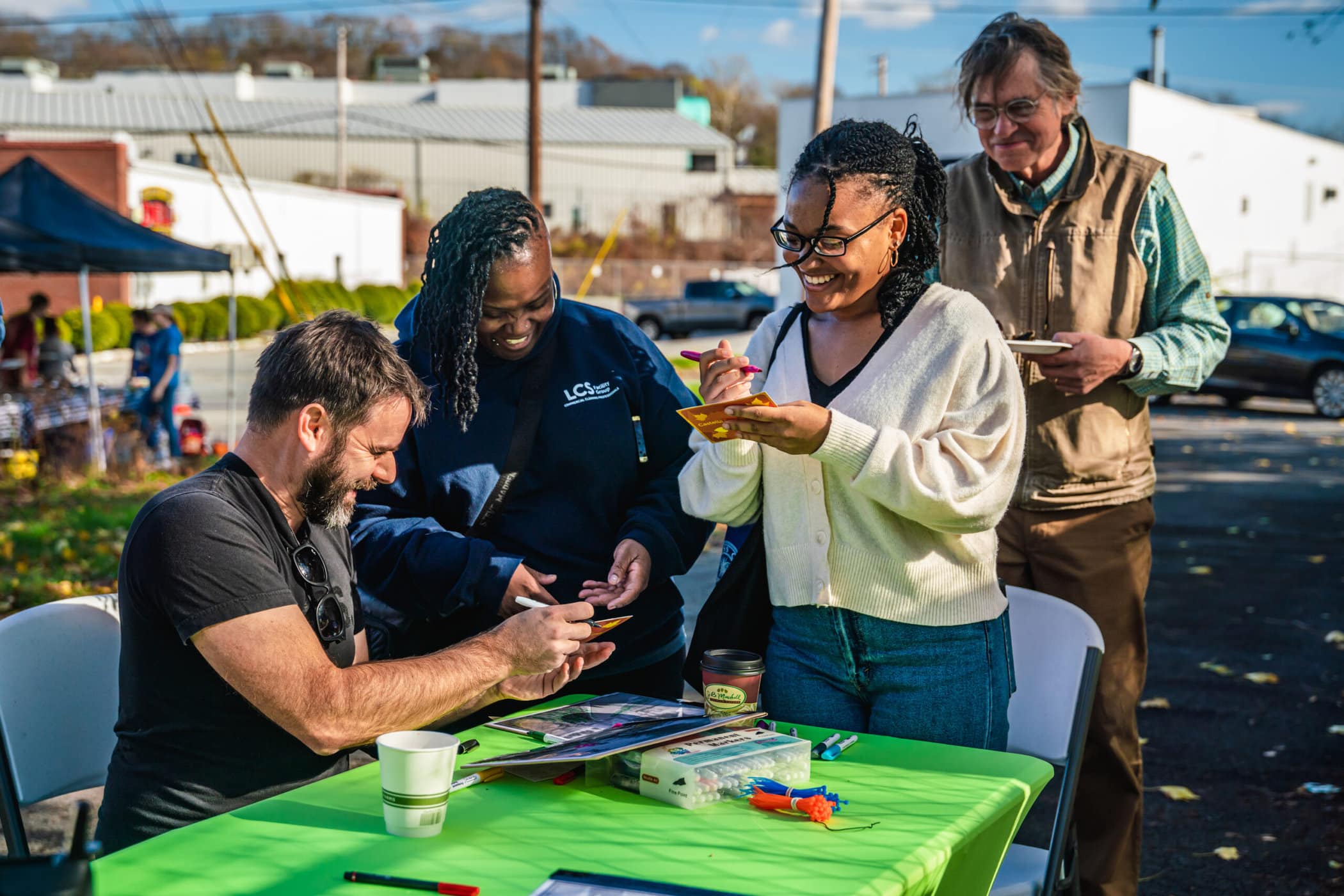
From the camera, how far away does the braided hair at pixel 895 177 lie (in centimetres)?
261

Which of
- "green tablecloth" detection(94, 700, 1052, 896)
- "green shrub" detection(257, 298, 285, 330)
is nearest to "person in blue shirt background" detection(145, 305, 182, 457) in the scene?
"green tablecloth" detection(94, 700, 1052, 896)

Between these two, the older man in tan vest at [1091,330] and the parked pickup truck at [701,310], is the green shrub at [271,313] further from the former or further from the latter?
the older man in tan vest at [1091,330]

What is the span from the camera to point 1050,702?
10.1ft

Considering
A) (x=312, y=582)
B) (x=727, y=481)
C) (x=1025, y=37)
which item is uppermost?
(x=1025, y=37)

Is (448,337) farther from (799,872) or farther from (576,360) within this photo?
(799,872)

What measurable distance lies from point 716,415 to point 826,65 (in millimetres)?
12736

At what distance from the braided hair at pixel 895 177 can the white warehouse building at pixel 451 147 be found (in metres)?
54.6

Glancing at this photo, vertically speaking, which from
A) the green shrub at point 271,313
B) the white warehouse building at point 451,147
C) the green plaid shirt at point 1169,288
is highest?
the white warehouse building at point 451,147

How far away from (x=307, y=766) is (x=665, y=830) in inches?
34.0

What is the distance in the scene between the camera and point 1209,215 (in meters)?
26.3

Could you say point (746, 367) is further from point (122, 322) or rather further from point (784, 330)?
point (122, 322)

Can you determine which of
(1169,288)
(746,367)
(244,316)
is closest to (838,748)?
(746,367)

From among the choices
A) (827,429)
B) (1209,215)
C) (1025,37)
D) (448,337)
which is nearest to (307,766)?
(448,337)

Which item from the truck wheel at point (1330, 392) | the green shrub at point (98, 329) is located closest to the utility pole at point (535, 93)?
the green shrub at point (98, 329)
